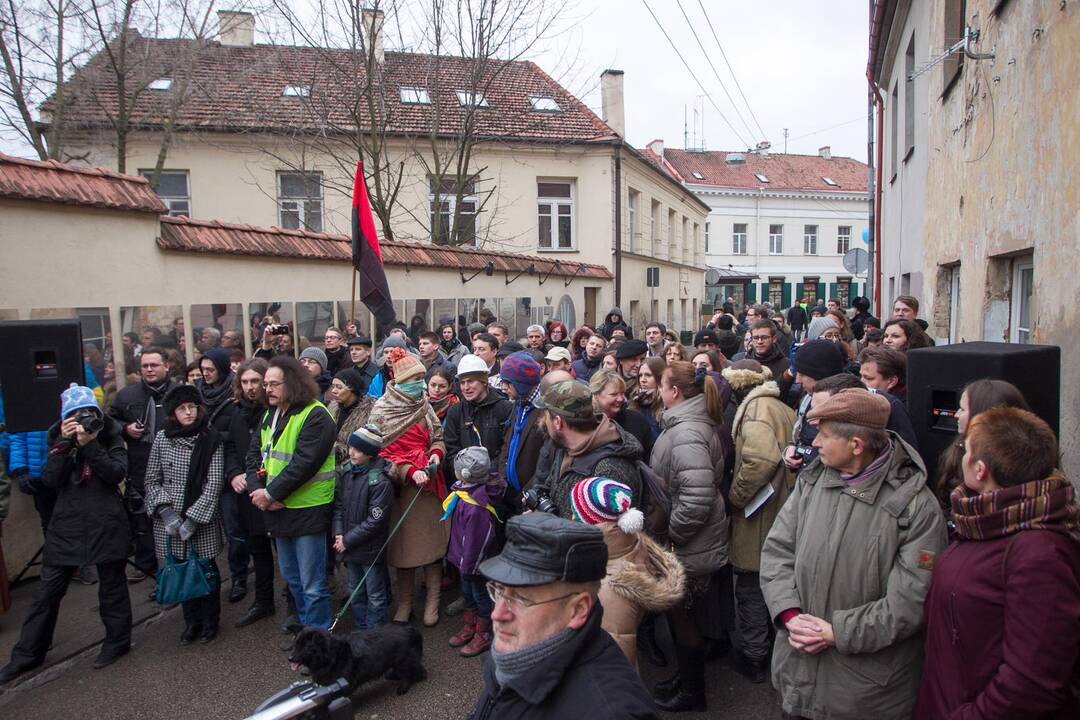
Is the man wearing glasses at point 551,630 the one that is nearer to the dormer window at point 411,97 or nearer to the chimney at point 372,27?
the chimney at point 372,27

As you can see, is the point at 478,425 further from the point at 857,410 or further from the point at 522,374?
the point at 857,410

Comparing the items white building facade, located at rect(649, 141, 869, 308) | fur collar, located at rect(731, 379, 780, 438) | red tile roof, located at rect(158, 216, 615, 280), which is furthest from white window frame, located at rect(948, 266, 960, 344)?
white building facade, located at rect(649, 141, 869, 308)

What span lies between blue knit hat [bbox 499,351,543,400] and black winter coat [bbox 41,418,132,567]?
8.33ft

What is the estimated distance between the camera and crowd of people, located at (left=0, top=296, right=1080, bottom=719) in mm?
2135

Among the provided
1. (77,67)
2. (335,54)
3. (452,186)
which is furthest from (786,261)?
(77,67)

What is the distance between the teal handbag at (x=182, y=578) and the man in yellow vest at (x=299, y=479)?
0.52 m

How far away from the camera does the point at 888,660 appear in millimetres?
2680

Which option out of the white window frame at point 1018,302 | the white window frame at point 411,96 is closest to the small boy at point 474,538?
the white window frame at point 1018,302

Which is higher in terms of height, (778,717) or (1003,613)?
(1003,613)

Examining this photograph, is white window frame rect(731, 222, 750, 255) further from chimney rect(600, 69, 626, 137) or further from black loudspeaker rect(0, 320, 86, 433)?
black loudspeaker rect(0, 320, 86, 433)

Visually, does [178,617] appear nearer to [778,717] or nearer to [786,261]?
[778,717]

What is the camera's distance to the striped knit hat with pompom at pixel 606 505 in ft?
9.00

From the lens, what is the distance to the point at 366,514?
461 centimetres

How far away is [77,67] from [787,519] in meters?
15.9
